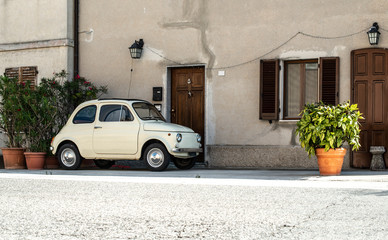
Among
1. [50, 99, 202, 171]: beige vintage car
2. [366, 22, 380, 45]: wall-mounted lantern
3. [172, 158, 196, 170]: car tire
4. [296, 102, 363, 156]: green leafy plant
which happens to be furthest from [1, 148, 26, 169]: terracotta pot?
[366, 22, 380, 45]: wall-mounted lantern

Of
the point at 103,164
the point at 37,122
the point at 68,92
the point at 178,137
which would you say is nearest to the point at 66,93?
the point at 68,92

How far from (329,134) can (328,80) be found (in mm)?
3238

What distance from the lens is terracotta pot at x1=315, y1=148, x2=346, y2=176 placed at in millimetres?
12508

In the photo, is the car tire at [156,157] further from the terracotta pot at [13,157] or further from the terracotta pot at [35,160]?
the terracotta pot at [13,157]

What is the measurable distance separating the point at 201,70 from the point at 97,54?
3.42 meters

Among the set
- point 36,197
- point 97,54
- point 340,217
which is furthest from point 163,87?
point 340,217

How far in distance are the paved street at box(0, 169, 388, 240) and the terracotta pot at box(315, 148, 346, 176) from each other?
4.91ft

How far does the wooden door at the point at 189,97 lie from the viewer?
1714 cm

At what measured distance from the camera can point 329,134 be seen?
1244 centimetres

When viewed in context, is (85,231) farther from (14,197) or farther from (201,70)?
(201,70)

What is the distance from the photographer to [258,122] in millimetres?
16219

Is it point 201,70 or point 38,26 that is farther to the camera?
point 38,26

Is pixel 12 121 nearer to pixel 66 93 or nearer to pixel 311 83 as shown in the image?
pixel 66 93

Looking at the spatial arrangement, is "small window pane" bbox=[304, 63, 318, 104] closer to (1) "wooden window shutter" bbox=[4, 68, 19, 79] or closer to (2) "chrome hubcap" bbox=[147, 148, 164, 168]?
(2) "chrome hubcap" bbox=[147, 148, 164, 168]
